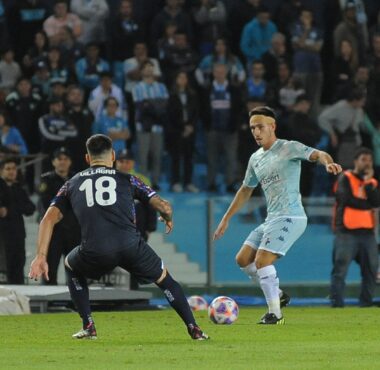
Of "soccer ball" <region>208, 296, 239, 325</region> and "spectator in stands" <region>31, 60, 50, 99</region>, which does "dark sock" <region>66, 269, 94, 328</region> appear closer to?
→ "soccer ball" <region>208, 296, 239, 325</region>

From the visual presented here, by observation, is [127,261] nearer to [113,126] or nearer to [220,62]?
[113,126]

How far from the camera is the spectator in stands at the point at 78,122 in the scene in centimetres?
2480

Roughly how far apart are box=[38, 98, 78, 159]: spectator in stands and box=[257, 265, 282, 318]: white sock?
969cm

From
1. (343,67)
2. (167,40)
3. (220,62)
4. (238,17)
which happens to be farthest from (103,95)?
(343,67)

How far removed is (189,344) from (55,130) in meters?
12.4

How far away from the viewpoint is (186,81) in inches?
1022

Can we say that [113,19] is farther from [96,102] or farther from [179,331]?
[179,331]

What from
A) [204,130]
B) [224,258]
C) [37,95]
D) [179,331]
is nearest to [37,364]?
[179,331]

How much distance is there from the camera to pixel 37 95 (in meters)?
25.5

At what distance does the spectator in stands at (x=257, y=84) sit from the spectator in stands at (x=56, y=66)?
11.1 ft

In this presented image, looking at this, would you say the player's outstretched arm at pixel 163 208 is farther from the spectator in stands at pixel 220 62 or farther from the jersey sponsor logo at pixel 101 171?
the spectator in stands at pixel 220 62

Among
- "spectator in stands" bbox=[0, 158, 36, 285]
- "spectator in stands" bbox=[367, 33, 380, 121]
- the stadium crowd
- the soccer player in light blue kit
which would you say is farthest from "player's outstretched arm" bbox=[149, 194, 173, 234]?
"spectator in stands" bbox=[367, 33, 380, 121]

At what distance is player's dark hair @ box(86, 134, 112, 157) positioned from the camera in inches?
505

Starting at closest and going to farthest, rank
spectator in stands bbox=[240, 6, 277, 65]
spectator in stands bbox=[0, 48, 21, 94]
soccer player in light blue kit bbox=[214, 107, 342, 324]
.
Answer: soccer player in light blue kit bbox=[214, 107, 342, 324]
spectator in stands bbox=[0, 48, 21, 94]
spectator in stands bbox=[240, 6, 277, 65]
